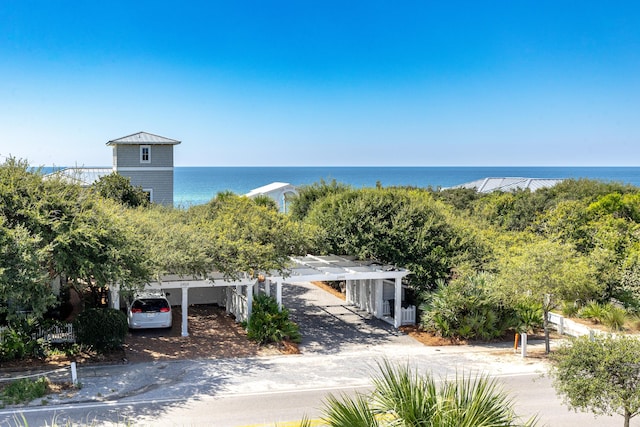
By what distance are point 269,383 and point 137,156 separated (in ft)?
88.4

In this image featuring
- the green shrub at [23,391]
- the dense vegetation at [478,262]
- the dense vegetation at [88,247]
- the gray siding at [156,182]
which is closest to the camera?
the green shrub at [23,391]

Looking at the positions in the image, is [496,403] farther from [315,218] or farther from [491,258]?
[315,218]

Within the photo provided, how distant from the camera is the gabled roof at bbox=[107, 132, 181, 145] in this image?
127 feet

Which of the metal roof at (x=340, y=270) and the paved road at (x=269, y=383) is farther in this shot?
the metal roof at (x=340, y=270)

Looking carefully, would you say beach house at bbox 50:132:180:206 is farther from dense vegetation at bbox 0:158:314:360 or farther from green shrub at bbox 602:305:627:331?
green shrub at bbox 602:305:627:331

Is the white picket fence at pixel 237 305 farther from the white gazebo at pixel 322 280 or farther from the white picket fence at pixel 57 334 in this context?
the white picket fence at pixel 57 334

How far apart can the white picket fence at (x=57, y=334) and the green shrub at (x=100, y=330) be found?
A: 2.29 ft

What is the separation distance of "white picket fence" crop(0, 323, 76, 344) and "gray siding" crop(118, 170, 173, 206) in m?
21.6

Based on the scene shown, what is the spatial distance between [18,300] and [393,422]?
11871mm

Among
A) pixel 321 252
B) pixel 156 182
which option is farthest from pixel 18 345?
pixel 156 182

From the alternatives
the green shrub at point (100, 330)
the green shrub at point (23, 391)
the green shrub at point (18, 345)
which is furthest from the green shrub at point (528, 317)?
the green shrub at point (18, 345)

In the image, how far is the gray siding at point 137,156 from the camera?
3888 cm

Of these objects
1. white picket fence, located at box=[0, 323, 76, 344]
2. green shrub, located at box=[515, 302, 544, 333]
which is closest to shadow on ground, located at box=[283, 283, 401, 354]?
green shrub, located at box=[515, 302, 544, 333]

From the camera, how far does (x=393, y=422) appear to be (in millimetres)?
7027
